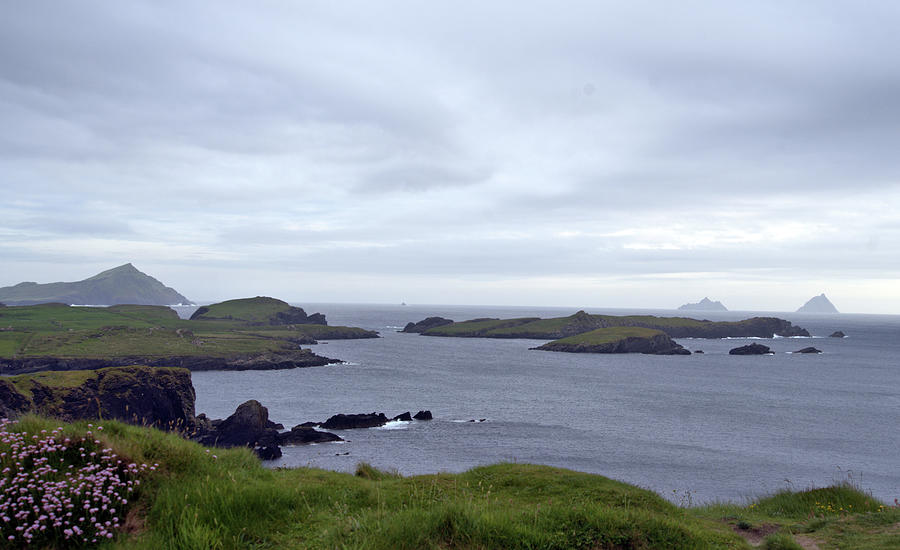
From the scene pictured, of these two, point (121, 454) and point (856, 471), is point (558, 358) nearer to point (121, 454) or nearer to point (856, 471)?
point (856, 471)

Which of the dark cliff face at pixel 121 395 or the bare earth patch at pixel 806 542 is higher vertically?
the bare earth patch at pixel 806 542

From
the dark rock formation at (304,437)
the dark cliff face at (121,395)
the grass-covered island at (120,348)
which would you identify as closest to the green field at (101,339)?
the grass-covered island at (120,348)

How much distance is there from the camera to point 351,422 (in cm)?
6681

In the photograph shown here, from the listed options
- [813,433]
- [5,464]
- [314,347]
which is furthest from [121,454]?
[314,347]

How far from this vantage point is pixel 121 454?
8938mm

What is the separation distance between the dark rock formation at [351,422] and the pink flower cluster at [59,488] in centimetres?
5971

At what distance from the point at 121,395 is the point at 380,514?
63.9 metres

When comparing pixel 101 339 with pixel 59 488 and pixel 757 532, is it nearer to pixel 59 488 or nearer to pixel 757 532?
pixel 59 488

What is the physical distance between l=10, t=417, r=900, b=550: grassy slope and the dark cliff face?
48.3 m

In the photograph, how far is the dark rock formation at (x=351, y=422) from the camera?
218 feet

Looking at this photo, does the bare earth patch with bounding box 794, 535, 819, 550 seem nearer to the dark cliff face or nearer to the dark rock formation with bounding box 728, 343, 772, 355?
the dark cliff face

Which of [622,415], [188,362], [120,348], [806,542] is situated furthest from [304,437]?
[120,348]

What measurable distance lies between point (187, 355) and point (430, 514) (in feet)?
464

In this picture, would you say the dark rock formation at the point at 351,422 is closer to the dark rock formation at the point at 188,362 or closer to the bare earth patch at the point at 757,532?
the bare earth patch at the point at 757,532
